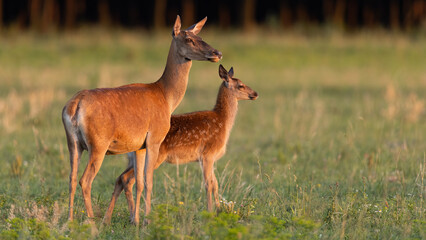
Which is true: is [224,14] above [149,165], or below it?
below

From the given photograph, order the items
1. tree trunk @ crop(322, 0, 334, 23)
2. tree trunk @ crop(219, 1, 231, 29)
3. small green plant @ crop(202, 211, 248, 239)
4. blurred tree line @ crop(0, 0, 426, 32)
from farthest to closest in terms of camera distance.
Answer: tree trunk @ crop(219, 1, 231, 29)
tree trunk @ crop(322, 0, 334, 23)
blurred tree line @ crop(0, 0, 426, 32)
small green plant @ crop(202, 211, 248, 239)

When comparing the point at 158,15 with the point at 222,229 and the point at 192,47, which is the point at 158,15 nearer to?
the point at 192,47

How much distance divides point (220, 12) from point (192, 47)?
3338 cm

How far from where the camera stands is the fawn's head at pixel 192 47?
7543 mm

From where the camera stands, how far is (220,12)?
1598 inches

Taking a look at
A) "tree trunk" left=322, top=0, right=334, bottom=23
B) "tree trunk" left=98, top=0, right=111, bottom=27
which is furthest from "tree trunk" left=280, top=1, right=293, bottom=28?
"tree trunk" left=98, top=0, right=111, bottom=27

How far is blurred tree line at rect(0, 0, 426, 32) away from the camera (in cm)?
3859

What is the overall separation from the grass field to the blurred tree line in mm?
8324

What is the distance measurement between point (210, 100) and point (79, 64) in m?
8.01

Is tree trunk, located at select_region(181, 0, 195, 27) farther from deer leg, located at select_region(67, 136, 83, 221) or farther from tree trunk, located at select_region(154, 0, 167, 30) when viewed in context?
deer leg, located at select_region(67, 136, 83, 221)

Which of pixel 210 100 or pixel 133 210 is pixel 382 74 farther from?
pixel 133 210

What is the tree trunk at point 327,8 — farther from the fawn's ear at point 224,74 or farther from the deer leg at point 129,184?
the deer leg at point 129,184

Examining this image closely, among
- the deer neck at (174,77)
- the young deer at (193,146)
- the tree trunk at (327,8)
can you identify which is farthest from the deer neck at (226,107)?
the tree trunk at (327,8)

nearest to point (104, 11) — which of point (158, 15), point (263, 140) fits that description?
point (158, 15)
